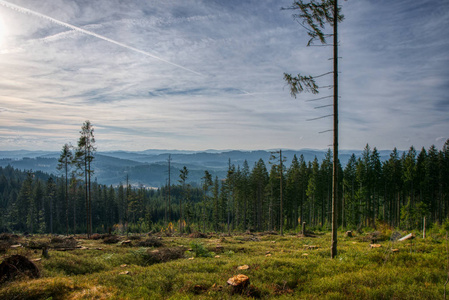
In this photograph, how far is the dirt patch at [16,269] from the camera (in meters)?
8.08

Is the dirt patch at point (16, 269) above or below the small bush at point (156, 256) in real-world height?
above

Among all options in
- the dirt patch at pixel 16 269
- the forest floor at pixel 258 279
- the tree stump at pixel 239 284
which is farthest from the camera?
the dirt patch at pixel 16 269

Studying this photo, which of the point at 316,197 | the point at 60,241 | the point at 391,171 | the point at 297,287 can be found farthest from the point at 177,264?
the point at 391,171

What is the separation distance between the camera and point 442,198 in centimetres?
4731

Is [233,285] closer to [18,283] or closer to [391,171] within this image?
[18,283]

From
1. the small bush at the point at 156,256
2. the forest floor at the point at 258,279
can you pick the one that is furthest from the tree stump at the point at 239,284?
the small bush at the point at 156,256

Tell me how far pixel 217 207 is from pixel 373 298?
153 ft

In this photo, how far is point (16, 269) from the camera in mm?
8352

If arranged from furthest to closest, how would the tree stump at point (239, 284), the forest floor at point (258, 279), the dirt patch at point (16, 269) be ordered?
1. the dirt patch at point (16, 269)
2. the tree stump at point (239, 284)
3. the forest floor at point (258, 279)

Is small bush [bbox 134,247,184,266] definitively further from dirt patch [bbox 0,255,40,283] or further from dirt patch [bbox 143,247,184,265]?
dirt patch [bbox 0,255,40,283]

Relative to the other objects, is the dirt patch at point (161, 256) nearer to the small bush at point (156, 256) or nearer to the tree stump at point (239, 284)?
the small bush at point (156, 256)

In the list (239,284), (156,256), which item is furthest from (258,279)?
(156,256)

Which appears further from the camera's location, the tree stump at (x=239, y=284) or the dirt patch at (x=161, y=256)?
the dirt patch at (x=161, y=256)

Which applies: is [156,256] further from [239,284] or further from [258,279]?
[239,284]
